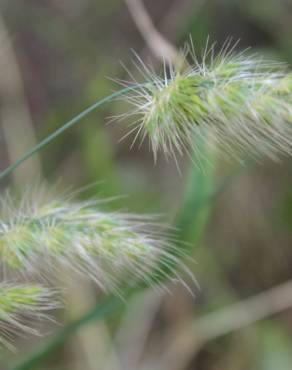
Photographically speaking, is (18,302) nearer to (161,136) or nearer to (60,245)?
(60,245)

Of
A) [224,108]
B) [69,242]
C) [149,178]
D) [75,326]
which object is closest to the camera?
[224,108]

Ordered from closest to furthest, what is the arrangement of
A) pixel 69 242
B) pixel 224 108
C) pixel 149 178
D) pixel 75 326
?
pixel 224 108
pixel 69 242
pixel 75 326
pixel 149 178

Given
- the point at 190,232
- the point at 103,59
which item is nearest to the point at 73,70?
the point at 103,59

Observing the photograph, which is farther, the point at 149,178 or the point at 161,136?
the point at 149,178

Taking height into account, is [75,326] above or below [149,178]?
below

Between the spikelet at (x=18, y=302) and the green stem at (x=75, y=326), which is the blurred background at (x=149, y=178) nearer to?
the green stem at (x=75, y=326)

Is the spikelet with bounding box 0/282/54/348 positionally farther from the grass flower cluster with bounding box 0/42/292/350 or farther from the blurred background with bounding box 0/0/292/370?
the blurred background with bounding box 0/0/292/370

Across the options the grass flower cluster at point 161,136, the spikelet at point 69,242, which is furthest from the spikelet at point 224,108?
the spikelet at point 69,242

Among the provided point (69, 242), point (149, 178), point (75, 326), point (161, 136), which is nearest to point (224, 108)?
point (161, 136)
